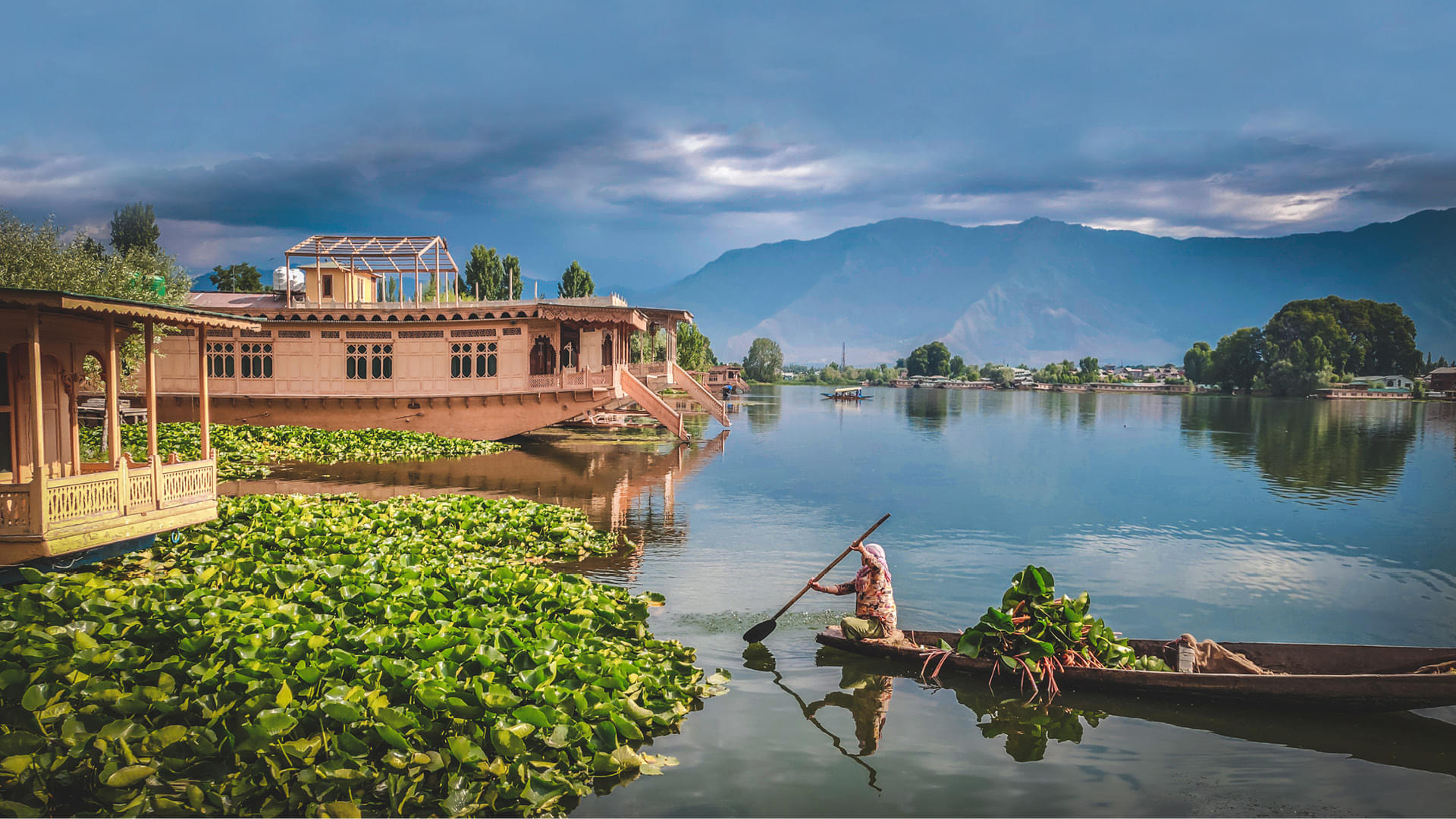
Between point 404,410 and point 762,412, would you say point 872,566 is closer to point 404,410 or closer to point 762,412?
point 404,410

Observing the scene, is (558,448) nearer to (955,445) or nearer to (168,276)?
(168,276)

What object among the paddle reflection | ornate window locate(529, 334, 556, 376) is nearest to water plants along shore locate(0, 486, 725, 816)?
the paddle reflection

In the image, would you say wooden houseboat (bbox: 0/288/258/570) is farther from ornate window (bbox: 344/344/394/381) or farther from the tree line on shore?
the tree line on shore

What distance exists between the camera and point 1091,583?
14.9 metres

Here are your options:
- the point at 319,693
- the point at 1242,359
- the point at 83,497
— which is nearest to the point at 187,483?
the point at 83,497

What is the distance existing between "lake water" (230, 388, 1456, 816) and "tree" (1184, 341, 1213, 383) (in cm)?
11183

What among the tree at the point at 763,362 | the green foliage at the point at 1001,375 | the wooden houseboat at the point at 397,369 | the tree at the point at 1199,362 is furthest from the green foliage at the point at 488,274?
the green foliage at the point at 1001,375

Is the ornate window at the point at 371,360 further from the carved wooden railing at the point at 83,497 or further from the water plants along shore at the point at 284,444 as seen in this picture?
the carved wooden railing at the point at 83,497

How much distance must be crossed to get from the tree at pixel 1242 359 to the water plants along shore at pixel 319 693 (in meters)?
133

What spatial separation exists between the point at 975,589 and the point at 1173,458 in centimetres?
2687

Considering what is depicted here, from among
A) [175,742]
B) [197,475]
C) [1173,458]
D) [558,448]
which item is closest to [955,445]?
[1173,458]

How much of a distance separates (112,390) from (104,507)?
2415 millimetres

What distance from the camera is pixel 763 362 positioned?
162125mm

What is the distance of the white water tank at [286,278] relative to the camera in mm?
33219
